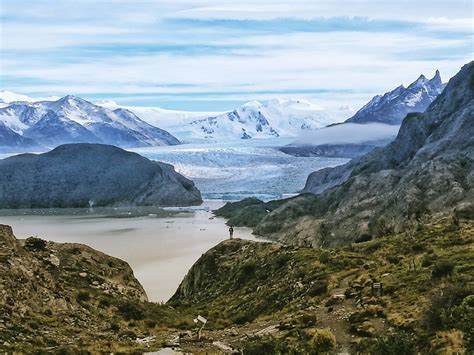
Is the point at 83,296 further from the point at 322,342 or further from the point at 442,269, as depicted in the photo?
the point at 442,269

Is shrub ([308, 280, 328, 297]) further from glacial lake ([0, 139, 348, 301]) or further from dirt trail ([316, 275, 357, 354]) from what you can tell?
glacial lake ([0, 139, 348, 301])

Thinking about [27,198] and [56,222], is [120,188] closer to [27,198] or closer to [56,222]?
[27,198]

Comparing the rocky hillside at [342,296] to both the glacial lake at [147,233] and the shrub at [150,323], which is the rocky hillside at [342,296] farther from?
the glacial lake at [147,233]

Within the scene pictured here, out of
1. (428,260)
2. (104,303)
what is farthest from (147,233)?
(428,260)

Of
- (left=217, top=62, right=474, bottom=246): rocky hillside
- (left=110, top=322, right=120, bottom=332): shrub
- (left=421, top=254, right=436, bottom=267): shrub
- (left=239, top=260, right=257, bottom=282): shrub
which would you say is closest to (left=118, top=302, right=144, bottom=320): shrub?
(left=110, top=322, right=120, bottom=332): shrub

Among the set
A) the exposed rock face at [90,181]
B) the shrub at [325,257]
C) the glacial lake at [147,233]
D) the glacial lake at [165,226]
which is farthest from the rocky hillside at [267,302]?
the exposed rock face at [90,181]
